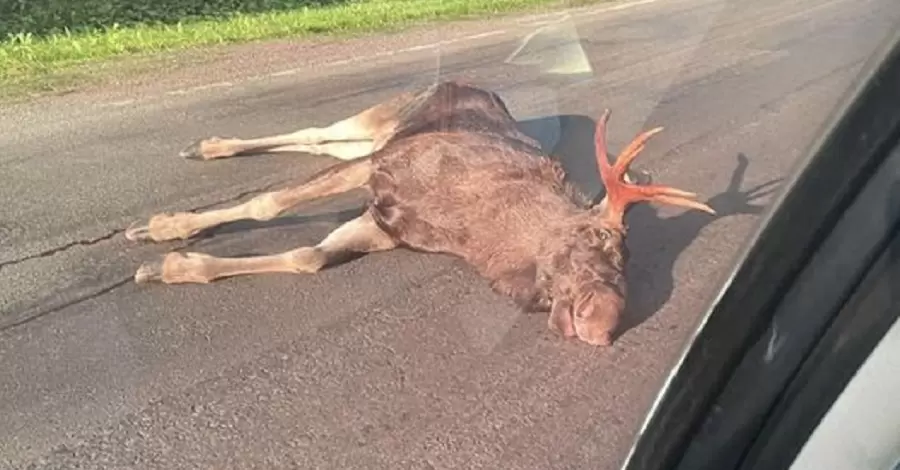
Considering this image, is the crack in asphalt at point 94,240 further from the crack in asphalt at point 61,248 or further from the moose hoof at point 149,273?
the moose hoof at point 149,273

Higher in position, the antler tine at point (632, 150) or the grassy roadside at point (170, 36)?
the antler tine at point (632, 150)

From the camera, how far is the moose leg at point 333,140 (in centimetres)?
338

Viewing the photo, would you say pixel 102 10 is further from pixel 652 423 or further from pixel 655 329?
pixel 652 423

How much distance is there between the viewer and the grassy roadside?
210 inches

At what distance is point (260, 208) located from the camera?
3.21m

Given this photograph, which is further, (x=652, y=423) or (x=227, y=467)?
(x=227, y=467)

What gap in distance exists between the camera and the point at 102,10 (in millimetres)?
6898

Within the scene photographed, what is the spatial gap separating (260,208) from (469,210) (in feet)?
1.84

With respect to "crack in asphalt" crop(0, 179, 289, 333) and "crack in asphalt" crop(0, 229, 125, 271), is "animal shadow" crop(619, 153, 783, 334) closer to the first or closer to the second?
"crack in asphalt" crop(0, 179, 289, 333)

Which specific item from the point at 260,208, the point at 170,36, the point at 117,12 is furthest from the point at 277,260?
the point at 117,12

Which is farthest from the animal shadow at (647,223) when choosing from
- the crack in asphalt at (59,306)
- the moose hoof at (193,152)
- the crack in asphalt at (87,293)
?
the moose hoof at (193,152)

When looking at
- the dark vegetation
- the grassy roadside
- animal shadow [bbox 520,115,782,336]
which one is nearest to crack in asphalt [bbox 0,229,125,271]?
animal shadow [bbox 520,115,782,336]

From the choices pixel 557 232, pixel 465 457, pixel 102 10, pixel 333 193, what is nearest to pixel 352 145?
pixel 333 193

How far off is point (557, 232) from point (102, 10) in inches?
186
